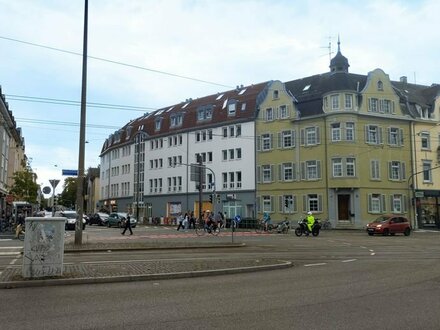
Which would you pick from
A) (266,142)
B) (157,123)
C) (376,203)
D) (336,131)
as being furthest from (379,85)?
(157,123)

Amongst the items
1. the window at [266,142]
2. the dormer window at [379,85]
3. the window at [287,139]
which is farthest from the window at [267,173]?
the dormer window at [379,85]

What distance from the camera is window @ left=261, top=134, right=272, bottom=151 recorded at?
191 feet


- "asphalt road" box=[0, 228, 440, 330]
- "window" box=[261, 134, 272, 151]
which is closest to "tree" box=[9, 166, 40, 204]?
"window" box=[261, 134, 272, 151]

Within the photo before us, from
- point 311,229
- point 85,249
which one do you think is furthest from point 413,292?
point 311,229

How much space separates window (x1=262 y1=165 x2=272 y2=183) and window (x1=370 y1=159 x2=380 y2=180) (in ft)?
37.0

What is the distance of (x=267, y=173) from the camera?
5794 cm

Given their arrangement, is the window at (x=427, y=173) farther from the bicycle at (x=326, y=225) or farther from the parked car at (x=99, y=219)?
the parked car at (x=99, y=219)

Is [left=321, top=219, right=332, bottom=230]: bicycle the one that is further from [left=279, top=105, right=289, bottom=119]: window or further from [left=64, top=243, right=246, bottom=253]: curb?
[left=64, top=243, right=246, bottom=253]: curb

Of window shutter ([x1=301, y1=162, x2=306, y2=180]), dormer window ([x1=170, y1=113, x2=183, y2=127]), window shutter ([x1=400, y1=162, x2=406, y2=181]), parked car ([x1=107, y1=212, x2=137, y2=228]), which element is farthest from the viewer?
dormer window ([x1=170, y1=113, x2=183, y2=127])

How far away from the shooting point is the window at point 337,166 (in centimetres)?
5172

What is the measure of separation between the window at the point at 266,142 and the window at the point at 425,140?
16917 mm

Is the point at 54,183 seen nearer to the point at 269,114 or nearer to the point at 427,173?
the point at 269,114

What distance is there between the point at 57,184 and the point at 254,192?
3524 centimetres

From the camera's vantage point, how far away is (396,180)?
53750 millimetres
